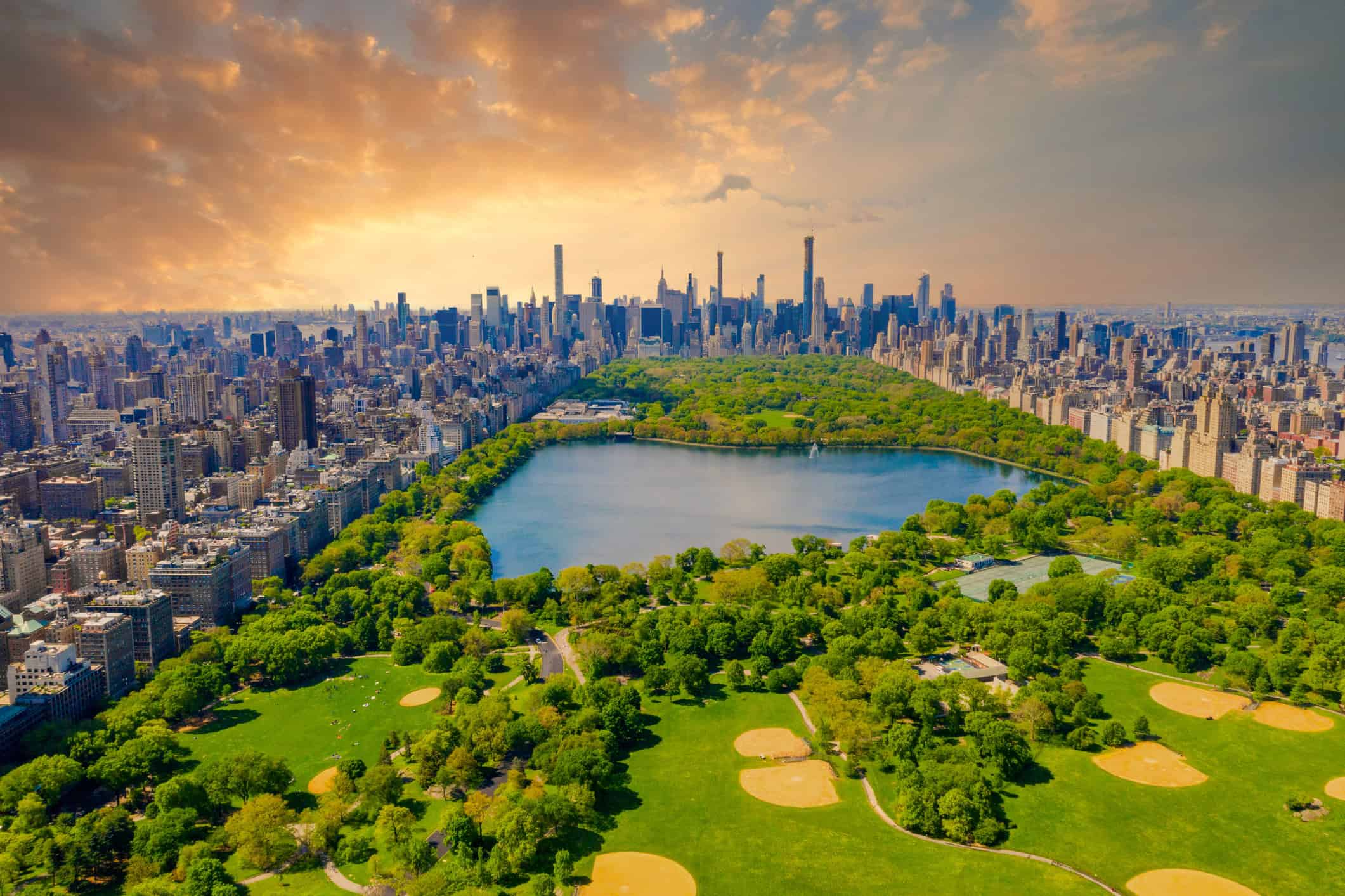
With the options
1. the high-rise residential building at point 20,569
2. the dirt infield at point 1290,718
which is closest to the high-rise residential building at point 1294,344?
the dirt infield at point 1290,718

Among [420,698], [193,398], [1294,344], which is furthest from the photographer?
[1294,344]

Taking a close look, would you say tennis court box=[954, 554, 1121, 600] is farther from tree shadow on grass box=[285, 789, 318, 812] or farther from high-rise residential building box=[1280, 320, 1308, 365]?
high-rise residential building box=[1280, 320, 1308, 365]

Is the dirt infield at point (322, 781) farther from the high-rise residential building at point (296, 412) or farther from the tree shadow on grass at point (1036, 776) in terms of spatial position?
the high-rise residential building at point (296, 412)

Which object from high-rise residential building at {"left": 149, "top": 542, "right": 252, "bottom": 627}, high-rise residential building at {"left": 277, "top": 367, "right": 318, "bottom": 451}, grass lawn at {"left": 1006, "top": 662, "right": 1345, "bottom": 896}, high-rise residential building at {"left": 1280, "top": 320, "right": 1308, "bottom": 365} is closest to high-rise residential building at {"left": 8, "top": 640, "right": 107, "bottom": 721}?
high-rise residential building at {"left": 149, "top": 542, "right": 252, "bottom": 627}

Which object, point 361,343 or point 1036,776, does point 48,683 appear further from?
point 361,343

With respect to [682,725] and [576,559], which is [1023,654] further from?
[576,559]

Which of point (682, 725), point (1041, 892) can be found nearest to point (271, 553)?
point (682, 725)

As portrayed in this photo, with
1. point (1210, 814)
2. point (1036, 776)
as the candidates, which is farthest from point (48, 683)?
point (1210, 814)
